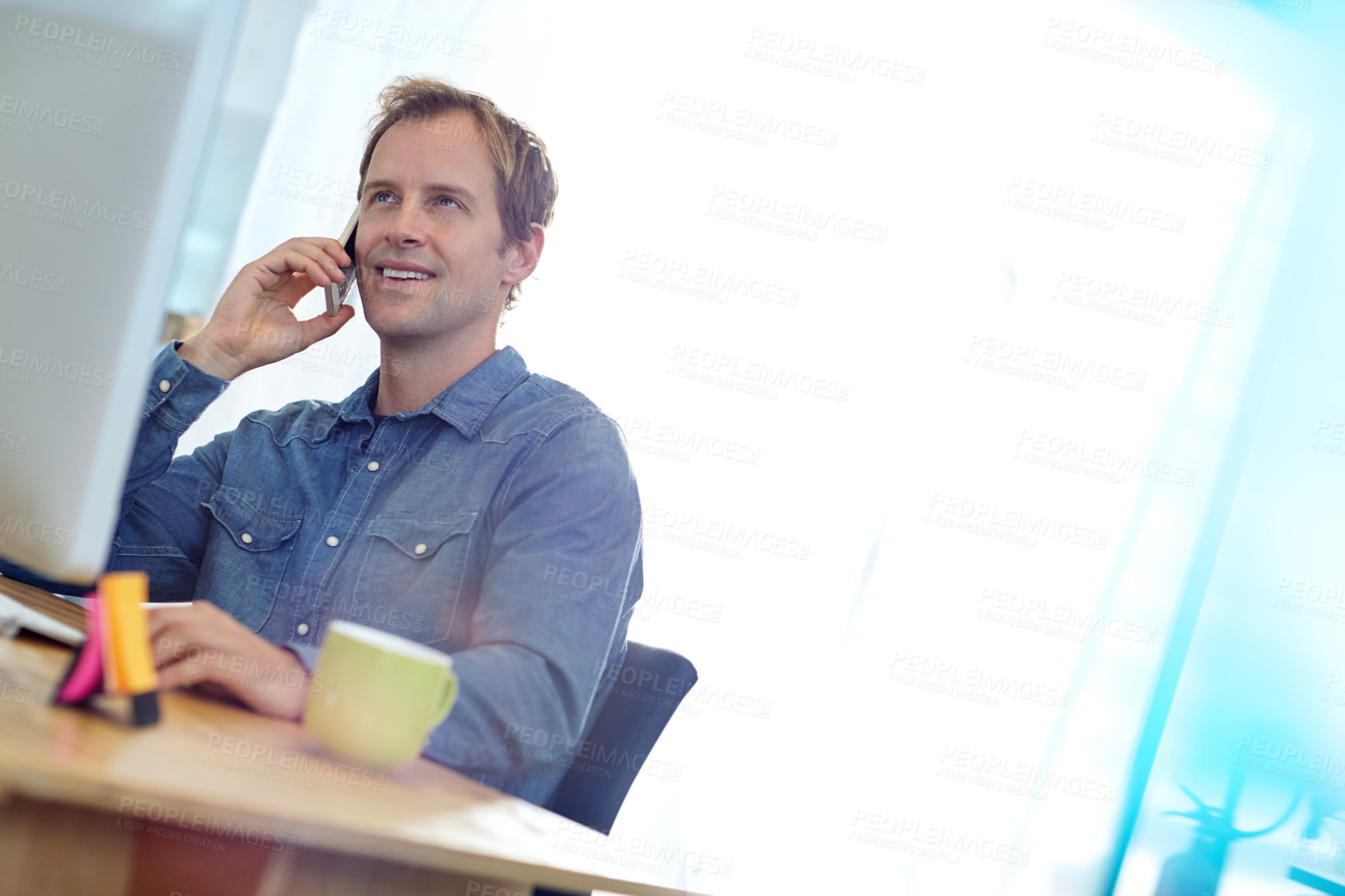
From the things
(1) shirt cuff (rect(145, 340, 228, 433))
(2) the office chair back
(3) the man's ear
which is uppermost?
(3) the man's ear

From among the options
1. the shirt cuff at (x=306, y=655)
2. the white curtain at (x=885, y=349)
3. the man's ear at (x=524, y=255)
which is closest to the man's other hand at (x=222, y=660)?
the shirt cuff at (x=306, y=655)

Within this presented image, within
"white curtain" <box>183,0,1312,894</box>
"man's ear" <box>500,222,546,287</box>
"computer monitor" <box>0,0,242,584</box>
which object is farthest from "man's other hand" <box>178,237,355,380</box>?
"white curtain" <box>183,0,1312,894</box>

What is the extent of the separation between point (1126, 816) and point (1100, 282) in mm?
1610

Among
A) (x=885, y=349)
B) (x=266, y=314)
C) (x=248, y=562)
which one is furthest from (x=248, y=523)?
(x=885, y=349)

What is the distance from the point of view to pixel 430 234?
1518mm

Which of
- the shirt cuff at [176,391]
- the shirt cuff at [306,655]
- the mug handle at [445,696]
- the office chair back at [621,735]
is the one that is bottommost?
the office chair back at [621,735]

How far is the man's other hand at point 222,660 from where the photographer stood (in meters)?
0.77

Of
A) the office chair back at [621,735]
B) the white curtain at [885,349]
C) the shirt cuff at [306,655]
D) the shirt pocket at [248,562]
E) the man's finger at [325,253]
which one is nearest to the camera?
the shirt cuff at [306,655]

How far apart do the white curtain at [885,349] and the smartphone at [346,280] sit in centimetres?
102

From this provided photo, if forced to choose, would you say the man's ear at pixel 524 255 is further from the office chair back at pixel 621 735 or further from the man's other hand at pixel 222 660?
the man's other hand at pixel 222 660

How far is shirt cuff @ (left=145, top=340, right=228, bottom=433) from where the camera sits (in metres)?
1.35

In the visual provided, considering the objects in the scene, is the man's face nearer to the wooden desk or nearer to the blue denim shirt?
the blue denim shirt

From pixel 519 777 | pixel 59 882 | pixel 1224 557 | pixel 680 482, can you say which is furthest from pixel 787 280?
pixel 59 882

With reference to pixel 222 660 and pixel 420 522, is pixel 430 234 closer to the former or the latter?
pixel 420 522
